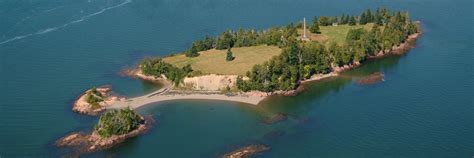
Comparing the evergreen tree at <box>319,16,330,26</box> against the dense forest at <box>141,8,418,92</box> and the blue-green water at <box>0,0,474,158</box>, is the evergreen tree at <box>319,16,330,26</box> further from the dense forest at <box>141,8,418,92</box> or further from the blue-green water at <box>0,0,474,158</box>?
the blue-green water at <box>0,0,474,158</box>

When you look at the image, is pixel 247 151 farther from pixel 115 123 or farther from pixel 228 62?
pixel 228 62

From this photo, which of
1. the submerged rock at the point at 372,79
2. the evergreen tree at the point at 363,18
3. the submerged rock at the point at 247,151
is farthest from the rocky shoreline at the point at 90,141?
the evergreen tree at the point at 363,18

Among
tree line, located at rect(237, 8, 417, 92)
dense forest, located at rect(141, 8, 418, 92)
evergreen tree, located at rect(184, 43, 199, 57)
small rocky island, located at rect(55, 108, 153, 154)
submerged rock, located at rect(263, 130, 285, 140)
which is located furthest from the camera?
evergreen tree, located at rect(184, 43, 199, 57)

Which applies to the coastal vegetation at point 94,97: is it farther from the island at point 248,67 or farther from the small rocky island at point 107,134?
the small rocky island at point 107,134

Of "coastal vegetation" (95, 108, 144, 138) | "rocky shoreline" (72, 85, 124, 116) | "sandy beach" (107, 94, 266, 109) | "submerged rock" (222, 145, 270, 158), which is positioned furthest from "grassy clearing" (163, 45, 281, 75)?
"submerged rock" (222, 145, 270, 158)

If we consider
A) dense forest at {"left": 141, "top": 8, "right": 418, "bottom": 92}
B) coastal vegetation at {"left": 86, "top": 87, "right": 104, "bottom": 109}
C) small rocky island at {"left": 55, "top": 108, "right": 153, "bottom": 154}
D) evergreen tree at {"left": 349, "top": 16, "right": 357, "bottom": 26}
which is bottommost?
small rocky island at {"left": 55, "top": 108, "right": 153, "bottom": 154}

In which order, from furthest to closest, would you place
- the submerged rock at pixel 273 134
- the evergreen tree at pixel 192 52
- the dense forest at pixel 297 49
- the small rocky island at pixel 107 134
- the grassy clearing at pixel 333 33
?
1. the grassy clearing at pixel 333 33
2. the evergreen tree at pixel 192 52
3. the dense forest at pixel 297 49
4. the submerged rock at pixel 273 134
5. the small rocky island at pixel 107 134

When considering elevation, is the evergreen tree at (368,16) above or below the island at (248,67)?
above

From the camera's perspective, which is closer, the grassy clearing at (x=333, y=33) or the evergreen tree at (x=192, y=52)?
the evergreen tree at (x=192, y=52)

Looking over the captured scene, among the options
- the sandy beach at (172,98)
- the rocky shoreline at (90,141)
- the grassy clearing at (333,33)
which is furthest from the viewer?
the grassy clearing at (333,33)
